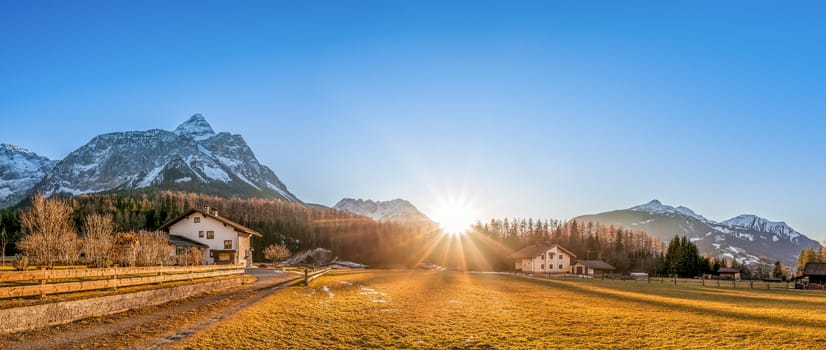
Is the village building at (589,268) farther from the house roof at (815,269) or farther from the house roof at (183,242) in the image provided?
the house roof at (183,242)

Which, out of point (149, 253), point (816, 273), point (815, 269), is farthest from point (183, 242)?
point (815, 269)

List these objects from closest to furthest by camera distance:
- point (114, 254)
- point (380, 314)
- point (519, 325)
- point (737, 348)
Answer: point (737, 348)
point (519, 325)
point (380, 314)
point (114, 254)

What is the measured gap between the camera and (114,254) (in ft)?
117

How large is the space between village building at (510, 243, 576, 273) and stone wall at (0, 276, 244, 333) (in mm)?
86514

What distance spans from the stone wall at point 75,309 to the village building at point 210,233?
1899 inches

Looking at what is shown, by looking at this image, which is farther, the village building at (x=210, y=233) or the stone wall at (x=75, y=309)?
the village building at (x=210, y=233)

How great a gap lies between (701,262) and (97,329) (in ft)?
383

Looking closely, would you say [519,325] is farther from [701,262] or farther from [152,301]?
[701,262]

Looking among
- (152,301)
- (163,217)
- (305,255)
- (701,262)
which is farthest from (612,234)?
(152,301)

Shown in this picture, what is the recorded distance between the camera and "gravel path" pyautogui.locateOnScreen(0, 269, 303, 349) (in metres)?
11.6

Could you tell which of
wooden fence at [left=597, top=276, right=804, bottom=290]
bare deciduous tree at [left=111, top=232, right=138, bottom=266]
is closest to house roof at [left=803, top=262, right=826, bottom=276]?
wooden fence at [left=597, top=276, right=804, bottom=290]

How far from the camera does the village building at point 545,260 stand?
98688 millimetres

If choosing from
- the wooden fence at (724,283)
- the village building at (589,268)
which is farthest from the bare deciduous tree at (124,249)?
the village building at (589,268)

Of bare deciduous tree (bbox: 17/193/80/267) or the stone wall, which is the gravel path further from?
bare deciduous tree (bbox: 17/193/80/267)
